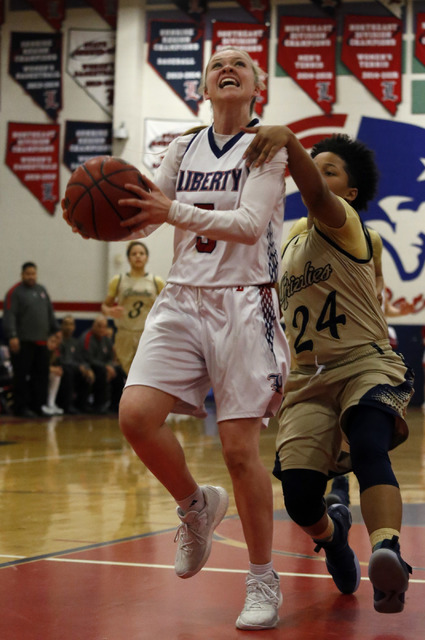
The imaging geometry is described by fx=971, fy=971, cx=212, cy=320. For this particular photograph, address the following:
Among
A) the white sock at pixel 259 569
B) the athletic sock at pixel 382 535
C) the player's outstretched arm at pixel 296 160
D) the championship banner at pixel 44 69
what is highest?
the championship banner at pixel 44 69

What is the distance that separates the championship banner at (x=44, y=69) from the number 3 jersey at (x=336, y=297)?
13552 millimetres

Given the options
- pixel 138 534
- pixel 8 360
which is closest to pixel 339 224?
pixel 138 534

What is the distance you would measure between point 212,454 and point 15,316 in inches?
192

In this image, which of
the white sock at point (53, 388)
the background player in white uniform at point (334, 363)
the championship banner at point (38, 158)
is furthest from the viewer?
the championship banner at point (38, 158)

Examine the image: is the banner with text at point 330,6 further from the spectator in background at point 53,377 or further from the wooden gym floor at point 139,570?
the wooden gym floor at point 139,570

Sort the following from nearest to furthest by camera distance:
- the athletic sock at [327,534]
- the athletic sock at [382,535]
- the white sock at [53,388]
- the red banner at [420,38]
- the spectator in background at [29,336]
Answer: the athletic sock at [382,535] < the athletic sock at [327,534] < the spectator in background at [29,336] < the white sock at [53,388] < the red banner at [420,38]

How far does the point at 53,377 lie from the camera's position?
12703mm

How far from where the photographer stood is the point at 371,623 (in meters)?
3.02

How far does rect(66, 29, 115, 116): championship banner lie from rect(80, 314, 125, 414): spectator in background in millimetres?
4434

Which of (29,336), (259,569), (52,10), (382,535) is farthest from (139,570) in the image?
(52,10)

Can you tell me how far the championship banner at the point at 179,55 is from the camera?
15852 millimetres

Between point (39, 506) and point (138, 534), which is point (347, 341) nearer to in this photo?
point (138, 534)

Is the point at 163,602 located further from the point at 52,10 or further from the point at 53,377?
the point at 52,10

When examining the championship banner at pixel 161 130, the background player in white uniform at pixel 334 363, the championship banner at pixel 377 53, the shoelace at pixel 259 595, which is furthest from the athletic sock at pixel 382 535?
the championship banner at pixel 377 53
